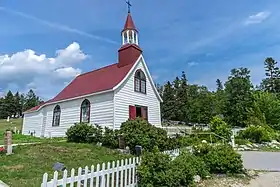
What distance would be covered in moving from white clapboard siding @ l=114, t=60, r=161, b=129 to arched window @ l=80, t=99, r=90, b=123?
9.09 feet

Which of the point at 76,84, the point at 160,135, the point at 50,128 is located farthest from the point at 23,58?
the point at 160,135

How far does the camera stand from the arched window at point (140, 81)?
18.2 meters

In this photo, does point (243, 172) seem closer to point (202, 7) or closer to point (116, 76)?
point (202, 7)

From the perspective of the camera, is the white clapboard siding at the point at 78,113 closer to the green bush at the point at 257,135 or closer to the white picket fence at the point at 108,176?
the white picket fence at the point at 108,176

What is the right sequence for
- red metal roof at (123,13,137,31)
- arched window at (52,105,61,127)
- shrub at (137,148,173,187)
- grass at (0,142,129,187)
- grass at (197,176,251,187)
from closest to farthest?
shrub at (137,148,173,187) → grass at (197,176,251,187) → grass at (0,142,129,187) → arched window at (52,105,61,127) → red metal roof at (123,13,137,31)

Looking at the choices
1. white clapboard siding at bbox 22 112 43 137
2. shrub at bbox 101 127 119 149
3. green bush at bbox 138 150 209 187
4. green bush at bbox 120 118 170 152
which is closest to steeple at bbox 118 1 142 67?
shrub at bbox 101 127 119 149

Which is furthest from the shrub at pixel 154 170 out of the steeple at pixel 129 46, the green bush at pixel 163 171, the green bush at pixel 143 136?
the steeple at pixel 129 46

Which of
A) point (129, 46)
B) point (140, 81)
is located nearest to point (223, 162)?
point (140, 81)

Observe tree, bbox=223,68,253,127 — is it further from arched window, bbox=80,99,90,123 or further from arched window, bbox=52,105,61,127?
arched window, bbox=52,105,61,127

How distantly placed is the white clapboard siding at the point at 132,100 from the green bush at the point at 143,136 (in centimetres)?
344

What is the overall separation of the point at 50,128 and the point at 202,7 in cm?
1595

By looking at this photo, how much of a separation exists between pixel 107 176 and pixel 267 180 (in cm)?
467

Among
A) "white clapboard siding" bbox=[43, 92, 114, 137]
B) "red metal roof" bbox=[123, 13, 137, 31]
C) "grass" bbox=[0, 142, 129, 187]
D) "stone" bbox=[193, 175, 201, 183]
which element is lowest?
"stone" bbox=[193, 175, 201, 183]

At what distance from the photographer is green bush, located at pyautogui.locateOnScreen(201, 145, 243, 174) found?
6.79 m
